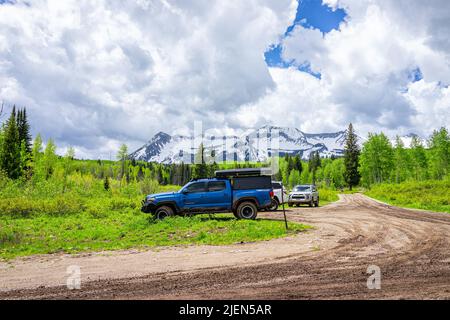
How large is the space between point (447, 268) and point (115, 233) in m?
11.7

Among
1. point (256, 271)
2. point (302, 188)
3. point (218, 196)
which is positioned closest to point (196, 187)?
point (218, 196)

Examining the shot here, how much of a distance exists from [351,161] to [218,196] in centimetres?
7600

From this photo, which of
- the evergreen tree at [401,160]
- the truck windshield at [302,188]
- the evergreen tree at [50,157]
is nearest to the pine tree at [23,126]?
the evergreen tree at [50,157]

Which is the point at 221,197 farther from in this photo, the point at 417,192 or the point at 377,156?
the point at 377,156

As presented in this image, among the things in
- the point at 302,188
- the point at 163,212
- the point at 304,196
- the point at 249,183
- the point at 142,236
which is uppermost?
the point at 249,183

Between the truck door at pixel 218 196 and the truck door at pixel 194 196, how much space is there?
0.30 metres

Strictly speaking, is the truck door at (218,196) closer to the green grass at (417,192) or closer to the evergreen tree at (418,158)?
the green grass at (417,192)

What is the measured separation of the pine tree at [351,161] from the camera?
83125 mm

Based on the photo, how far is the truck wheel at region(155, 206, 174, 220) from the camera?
1573 centimetres

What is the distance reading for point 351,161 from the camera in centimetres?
8375

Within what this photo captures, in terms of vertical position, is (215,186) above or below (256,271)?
above
